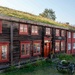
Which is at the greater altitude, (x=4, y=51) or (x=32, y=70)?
(x=4, y=51)

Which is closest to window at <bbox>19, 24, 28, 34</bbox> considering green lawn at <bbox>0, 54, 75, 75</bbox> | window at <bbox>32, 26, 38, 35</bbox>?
window at <bbox>32, 26, 38, 35</bbox>

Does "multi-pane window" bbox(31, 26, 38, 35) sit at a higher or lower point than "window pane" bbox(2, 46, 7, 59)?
higher

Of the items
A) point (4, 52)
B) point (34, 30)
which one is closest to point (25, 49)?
point (34, 30)

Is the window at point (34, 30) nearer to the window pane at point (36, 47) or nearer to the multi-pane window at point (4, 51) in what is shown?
the window pane at point (36, 47)

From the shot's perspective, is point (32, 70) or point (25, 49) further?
point (25, 49)

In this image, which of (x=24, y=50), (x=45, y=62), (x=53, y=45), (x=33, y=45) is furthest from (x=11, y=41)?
(x=53, y=45)

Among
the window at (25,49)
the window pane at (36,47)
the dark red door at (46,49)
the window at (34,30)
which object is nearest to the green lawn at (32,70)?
the window at (25,49)

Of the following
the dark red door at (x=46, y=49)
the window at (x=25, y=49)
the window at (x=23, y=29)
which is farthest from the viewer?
the dark red door at (x=46, y=49)

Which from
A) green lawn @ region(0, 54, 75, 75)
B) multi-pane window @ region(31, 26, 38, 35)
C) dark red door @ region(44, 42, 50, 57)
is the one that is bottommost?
green lawn @ region(0, 54, 75, 75)

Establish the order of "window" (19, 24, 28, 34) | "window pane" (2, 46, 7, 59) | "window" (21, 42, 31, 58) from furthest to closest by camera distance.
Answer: "window" (21, 42, 31, 58) → "window" (19, 24, 28, 34) → "window pane" (2, 46, 7, 59)

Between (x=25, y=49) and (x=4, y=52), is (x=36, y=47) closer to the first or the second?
(x=25, y=49)

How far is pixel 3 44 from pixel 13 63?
8.92ft

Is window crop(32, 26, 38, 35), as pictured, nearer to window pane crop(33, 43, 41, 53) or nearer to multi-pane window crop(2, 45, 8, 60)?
window pane crop(33, 43, 41, 53)

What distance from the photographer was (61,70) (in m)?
20.6
